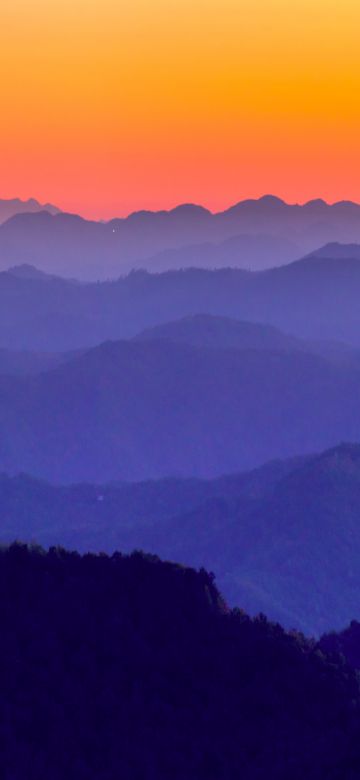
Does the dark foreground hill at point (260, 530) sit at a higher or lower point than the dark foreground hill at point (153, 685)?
higher

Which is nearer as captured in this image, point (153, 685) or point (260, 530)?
point (153, 685)

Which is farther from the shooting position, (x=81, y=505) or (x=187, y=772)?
(x=81, y=505)

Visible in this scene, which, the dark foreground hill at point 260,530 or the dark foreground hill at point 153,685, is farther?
the dark foreground hill at point 260,530

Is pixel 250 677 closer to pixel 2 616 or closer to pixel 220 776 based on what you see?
pixel 220 776

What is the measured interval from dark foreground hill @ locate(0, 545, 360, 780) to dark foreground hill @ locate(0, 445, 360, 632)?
149 ft

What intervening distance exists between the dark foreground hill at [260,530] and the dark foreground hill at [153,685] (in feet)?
149

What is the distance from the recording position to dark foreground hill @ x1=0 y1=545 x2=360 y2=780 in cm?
3262

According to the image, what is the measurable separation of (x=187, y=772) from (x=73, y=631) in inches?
198

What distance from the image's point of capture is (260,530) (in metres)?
98.9

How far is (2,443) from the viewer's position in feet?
648

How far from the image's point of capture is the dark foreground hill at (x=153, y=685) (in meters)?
32.6

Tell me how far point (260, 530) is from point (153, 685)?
64.3 meters

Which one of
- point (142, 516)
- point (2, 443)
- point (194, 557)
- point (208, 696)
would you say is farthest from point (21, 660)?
point (2, 443)

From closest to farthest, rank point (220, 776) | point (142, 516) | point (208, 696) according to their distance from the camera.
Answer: point (220, 776) < point (208, 696) < point (142, 516)
